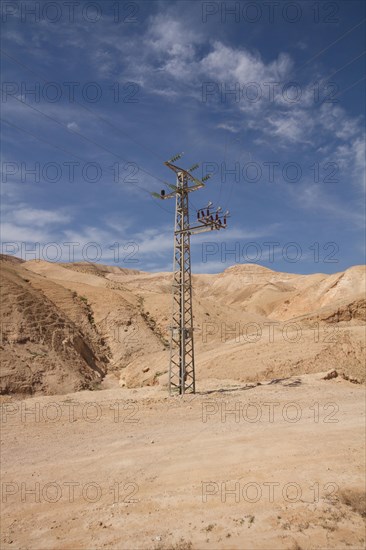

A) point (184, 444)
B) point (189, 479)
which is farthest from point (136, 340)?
point (189, 479)

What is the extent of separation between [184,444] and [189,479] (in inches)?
86.4

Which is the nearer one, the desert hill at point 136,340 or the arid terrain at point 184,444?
the arid terrain at point 184,444

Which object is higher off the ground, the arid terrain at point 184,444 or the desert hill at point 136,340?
the desert hill at point 136,340

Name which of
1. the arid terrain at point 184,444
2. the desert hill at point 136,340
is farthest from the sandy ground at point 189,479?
the desert hill at point 136,340

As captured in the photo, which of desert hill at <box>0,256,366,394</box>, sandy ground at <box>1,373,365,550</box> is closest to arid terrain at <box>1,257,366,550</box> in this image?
sandy ground at <box>1,373,365,550</box>

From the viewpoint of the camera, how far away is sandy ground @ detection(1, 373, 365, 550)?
240 inches

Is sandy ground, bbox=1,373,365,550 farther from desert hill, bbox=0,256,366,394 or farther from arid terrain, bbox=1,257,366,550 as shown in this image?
desert hill, bbox=0,256,366,394

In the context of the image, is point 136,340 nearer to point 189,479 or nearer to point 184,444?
point 184,444

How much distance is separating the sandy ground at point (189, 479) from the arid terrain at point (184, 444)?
0.03 m

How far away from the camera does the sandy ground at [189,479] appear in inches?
240

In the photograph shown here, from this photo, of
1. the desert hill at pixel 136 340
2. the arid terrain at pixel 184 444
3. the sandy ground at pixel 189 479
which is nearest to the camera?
the sandy ground at pixel 189 479

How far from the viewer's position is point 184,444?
10.1m

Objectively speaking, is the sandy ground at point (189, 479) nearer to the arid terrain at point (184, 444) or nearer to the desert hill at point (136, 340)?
the arid terrain at point (184, 444)

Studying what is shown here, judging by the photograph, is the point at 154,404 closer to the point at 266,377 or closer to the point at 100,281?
the point at 266,377
